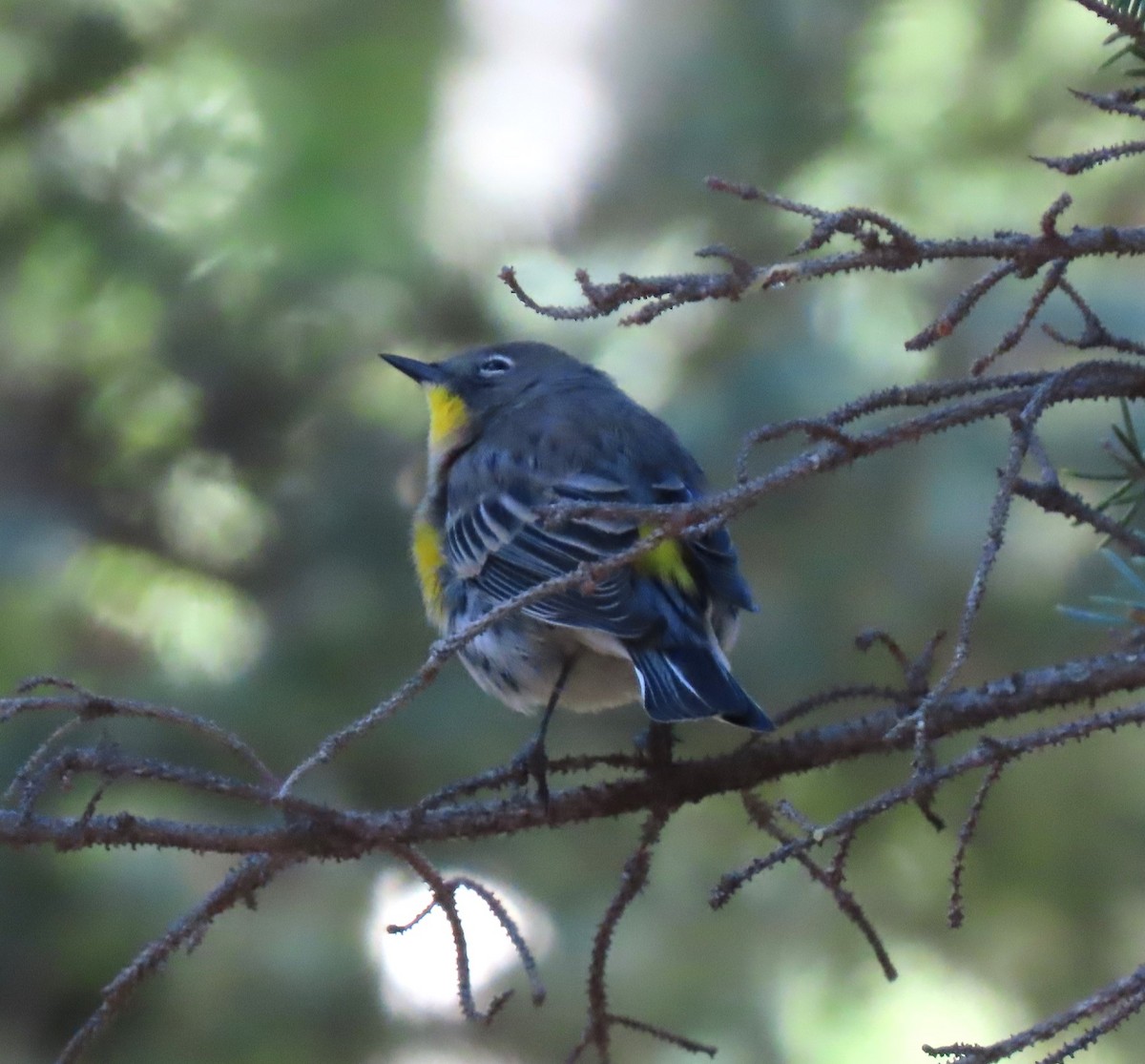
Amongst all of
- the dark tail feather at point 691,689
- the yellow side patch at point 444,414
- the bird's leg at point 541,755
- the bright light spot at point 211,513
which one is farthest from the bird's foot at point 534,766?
the bright light spot at point 211,513

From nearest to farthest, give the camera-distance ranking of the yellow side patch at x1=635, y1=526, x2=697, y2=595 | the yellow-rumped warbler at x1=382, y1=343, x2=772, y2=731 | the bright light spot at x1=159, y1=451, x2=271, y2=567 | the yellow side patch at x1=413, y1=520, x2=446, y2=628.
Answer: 1. the yellow-rumped warbler at x1=382, y1=343, x2=772, y2=731
2. the yellow side patch at x1=635, y1=526, x2=697, y2=595
3. the yellow side patch at x1=413, y1=520, x2=446, y2=628
4. the bright light spot at x1=159, y1=451, x2=271, y2=567

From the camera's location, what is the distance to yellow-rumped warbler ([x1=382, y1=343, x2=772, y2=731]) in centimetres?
225

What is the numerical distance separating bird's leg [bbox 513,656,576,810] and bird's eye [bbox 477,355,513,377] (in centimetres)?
101

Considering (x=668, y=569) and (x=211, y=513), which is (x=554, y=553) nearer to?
(x=668, y=569)

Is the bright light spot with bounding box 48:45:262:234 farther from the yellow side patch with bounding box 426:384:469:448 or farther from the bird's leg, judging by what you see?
Answer: the bird's leg

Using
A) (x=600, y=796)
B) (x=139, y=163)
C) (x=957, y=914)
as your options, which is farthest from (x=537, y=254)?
(x=957, y=914)

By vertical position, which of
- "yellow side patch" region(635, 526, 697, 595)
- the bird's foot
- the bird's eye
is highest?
the bird's eye

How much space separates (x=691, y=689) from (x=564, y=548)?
0.54 m

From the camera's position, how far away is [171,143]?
3703 millimetres

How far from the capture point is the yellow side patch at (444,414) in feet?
10.7

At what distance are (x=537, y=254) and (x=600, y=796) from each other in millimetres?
2131

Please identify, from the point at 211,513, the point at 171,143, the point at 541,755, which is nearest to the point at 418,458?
→ the point at 211,513

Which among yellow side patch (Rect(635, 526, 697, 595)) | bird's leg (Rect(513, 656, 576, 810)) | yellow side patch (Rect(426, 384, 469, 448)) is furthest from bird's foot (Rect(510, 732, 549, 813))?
yellow side patch (Rect(426, 384, 469, 448))

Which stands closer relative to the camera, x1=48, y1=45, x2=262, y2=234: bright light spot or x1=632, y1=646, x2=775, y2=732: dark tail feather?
x1=632, y1=646, x2=775, y2=732: dark tail feather
